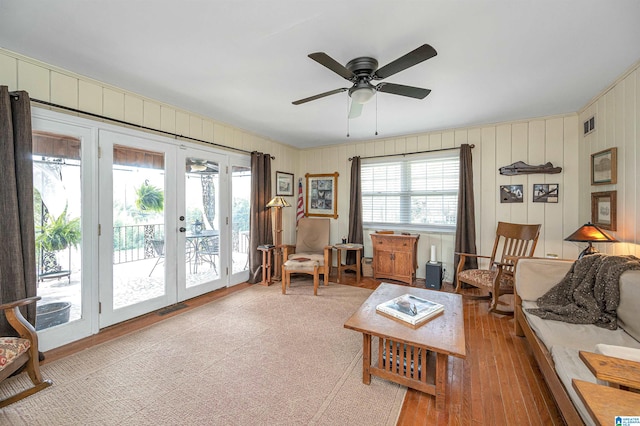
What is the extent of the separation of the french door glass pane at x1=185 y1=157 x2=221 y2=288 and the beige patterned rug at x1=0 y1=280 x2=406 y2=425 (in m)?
0.93

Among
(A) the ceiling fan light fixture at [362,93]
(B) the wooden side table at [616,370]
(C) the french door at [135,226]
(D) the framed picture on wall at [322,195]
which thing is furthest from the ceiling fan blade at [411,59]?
(D) the framed picture on wall at [322,195]

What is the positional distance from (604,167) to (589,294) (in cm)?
163

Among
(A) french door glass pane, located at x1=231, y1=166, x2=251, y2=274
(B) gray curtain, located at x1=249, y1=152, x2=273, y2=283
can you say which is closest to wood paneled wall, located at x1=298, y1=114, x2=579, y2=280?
(B) gray curtain, located at x1=249, y1=152, x2=273, y2=283

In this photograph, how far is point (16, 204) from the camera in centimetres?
206

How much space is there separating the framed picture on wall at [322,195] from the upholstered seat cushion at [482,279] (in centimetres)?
255

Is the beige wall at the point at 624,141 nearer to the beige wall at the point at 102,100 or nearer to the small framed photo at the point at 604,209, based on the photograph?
the small framed photo at the point at 604,209

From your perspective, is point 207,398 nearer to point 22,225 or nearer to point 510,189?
point 22,225

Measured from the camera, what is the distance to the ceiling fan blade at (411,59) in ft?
5.22

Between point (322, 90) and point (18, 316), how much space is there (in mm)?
3070

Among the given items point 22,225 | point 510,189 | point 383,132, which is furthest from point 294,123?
point 510,189

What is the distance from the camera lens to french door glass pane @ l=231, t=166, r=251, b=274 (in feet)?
13.8

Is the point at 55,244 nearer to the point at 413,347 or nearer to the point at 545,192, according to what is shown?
the point at 413,347

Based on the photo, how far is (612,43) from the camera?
200cm

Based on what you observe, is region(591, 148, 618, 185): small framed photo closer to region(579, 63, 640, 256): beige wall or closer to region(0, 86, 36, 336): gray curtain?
region(579, 63, 640, 256): beige wall
